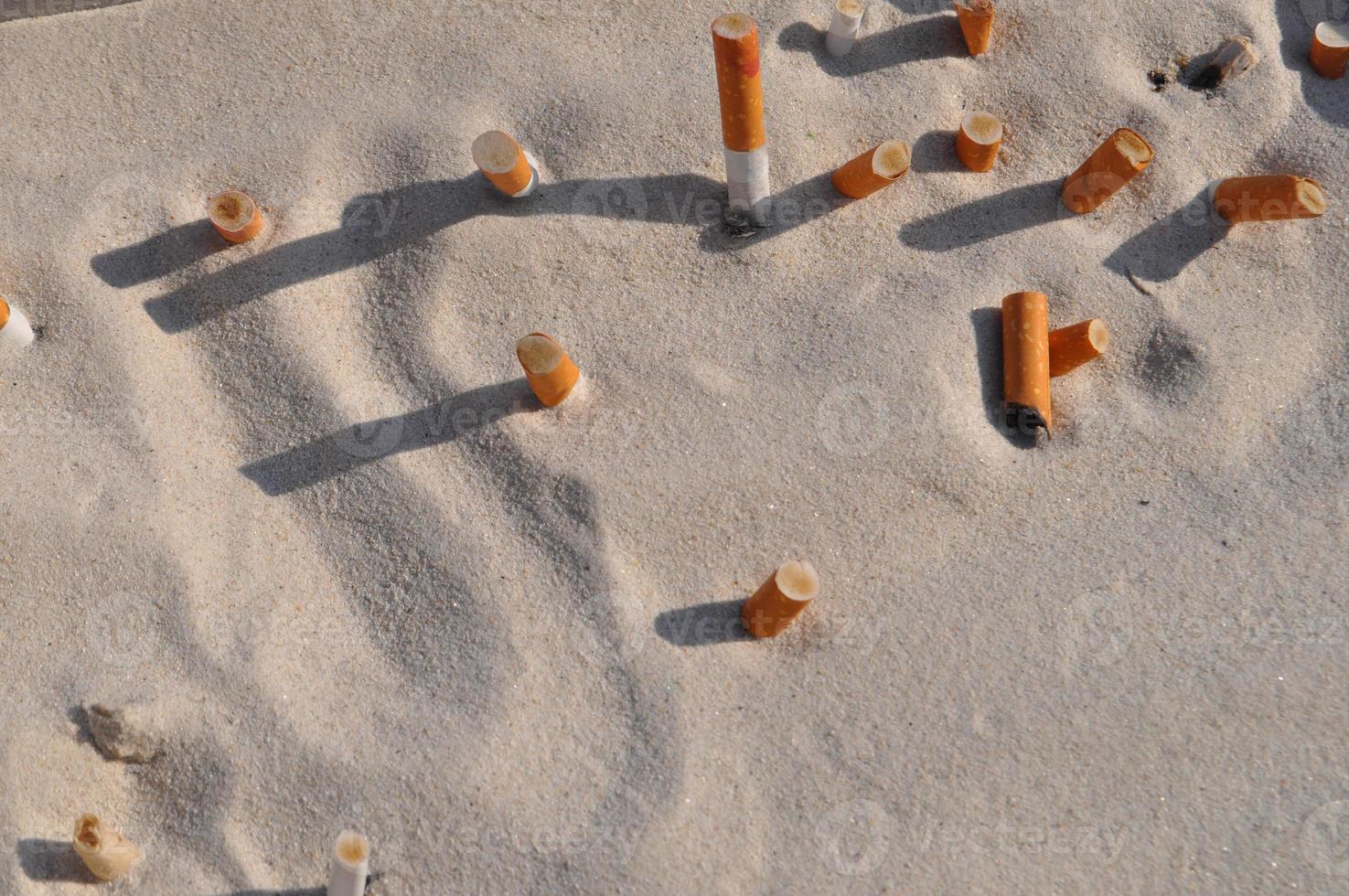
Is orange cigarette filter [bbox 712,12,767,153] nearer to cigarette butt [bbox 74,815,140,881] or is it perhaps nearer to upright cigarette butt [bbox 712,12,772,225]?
Result: upright cigarette butt [bbox 712,12,772,225]

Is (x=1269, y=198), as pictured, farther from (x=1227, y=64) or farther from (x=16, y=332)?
(x=16, y=332)

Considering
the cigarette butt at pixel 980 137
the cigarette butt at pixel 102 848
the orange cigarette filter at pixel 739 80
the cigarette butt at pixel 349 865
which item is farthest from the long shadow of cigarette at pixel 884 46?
the cigarette butt at pixel 102 848

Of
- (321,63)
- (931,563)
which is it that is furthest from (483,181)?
(931,563)

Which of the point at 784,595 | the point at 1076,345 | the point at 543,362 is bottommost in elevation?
the point at 784,595

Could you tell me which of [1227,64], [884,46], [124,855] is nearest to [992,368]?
[884,46]

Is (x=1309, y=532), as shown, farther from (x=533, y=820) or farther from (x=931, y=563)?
(x=533, y=820)
